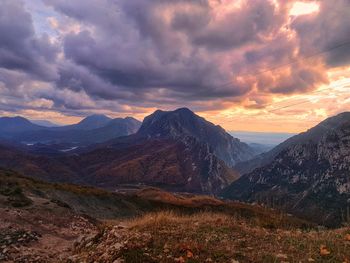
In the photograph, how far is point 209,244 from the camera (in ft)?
44.8

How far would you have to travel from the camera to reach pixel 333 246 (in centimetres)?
1270

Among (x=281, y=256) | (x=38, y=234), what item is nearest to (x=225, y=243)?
(x=281, y=256)

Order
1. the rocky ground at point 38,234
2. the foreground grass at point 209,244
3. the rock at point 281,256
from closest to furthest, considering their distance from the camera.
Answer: the rock at point 281,256 → the foreground grass at point 209,244 → the rocky ground at point 38,234

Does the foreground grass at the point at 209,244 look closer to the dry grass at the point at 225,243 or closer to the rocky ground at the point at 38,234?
the dry grass at the point at 225,243

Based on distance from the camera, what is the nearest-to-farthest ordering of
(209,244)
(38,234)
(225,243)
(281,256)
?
(281,256) → (209,244) → (225,243) → (38,234)

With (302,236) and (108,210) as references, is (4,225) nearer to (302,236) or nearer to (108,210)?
(302,236)

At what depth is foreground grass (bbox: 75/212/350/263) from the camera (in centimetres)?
1183

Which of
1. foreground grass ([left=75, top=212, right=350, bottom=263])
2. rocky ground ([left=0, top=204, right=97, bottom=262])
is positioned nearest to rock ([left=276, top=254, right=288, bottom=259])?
foreground grass ([left=75, top=212, right=350, bottom=263])

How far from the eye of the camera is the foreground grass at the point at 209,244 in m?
11.8

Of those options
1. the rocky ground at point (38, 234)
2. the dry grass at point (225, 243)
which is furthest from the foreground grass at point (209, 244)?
the rocky ground at point (38, 234)

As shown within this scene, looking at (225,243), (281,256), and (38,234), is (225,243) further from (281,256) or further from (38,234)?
(38,234)

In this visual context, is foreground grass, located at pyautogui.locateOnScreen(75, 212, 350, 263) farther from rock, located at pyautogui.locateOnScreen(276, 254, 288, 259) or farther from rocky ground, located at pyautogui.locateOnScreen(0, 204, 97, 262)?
rocky ground, located at pyautogui.locateOnScreen(0, 204, 97, 262)

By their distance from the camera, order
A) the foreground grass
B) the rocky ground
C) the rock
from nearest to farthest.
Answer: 1. the rock
2. the foreground grass
3. the rocky ground

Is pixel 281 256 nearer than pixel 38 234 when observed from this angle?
Yes
